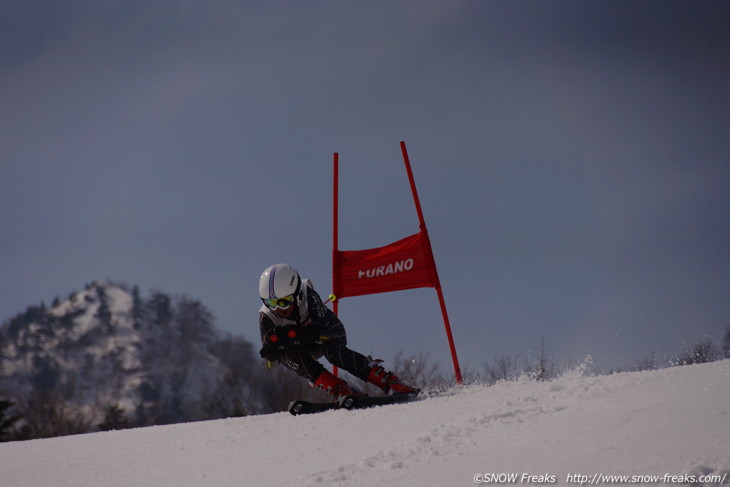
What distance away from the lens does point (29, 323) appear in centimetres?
10581

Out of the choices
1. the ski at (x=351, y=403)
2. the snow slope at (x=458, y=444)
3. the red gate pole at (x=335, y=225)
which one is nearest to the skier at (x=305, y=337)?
the ski at (x=351, y=403)

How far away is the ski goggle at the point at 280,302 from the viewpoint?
7.27 m

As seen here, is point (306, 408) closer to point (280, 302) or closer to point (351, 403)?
point (351, 403)

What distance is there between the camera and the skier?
7.27 meters

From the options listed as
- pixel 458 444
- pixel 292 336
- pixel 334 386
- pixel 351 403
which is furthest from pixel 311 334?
pixel 458 444

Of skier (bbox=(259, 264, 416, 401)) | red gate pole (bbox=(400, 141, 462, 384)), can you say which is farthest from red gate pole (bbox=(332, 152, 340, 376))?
skier (bbox=(259, 264, 416, 401))

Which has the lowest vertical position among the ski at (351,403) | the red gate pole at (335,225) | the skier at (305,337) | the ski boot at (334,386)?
the ski at (351,403)

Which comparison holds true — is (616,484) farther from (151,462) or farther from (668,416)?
(151,462)

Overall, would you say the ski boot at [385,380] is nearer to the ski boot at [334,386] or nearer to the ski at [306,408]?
the ski boot at [334,386]

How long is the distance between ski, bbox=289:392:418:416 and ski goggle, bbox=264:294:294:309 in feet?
3.07

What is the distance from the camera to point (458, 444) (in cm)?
475

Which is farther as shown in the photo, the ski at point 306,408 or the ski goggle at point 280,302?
the ski goggle at point 280,302

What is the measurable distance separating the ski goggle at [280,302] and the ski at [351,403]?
36.9 inches

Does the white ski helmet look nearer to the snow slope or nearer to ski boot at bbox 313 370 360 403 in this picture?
ski boot at bbox 313 370 360 403
